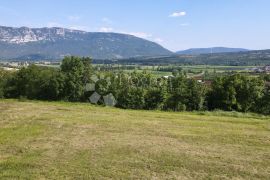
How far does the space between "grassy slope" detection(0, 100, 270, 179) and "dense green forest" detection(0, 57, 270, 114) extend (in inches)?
950

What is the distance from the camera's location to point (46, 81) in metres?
68.6

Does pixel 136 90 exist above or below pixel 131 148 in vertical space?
below

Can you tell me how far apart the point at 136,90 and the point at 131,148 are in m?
39.8

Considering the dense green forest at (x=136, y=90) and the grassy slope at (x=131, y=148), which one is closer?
the grassy slope at (x=131, y=148)

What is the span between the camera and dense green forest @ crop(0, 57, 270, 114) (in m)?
58.2

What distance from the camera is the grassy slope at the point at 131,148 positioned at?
1819 cm

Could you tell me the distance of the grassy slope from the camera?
18188 millimetres

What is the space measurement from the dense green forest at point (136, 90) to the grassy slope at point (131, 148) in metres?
24.1

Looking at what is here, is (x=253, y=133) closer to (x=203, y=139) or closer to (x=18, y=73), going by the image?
(x=203, y=139)

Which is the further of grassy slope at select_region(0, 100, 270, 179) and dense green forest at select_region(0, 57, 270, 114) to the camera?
dense green forest at select_region(0, 57, 270, 114)

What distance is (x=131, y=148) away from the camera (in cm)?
2272

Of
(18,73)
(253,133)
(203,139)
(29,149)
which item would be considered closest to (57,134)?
(29,149)

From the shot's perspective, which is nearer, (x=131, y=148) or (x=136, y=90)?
(x=131, y=148)

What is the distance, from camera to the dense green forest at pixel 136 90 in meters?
58.2
